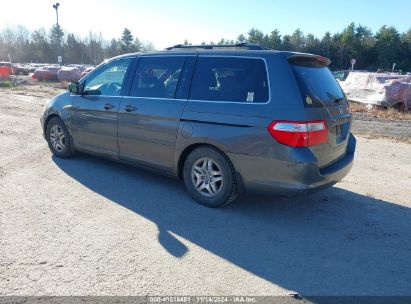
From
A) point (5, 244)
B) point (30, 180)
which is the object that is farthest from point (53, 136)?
point (5, 244)

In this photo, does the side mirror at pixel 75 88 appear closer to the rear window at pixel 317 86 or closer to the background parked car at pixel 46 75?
the rear window at pixel 317 86

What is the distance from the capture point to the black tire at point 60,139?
604 centimetres

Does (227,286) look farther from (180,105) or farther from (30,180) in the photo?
(30,180)

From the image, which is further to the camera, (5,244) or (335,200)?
(335,200)

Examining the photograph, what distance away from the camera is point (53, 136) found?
6.26m

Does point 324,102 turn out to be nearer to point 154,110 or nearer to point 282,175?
point 282,175

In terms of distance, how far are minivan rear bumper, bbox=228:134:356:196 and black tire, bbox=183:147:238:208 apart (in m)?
0.14

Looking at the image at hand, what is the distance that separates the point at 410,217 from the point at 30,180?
514cm

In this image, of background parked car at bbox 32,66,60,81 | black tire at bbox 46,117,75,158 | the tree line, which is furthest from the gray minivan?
the tree line

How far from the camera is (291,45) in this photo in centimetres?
8588

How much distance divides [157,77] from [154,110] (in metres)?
0.49

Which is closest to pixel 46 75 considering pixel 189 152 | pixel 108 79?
pixel 108 79

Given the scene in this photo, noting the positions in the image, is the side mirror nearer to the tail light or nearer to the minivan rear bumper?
the minivan rear bumper

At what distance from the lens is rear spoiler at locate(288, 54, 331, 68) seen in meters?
3.93
